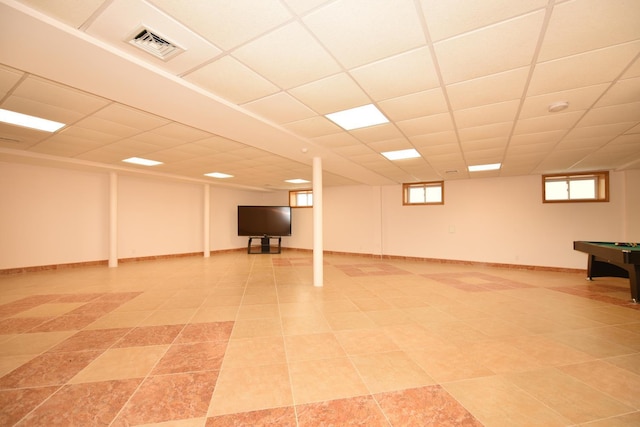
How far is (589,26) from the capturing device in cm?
194

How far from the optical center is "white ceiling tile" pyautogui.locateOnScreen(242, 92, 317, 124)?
123 inches

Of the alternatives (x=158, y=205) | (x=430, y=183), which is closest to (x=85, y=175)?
(x=158, y=205)

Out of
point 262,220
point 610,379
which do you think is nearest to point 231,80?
point 610,379

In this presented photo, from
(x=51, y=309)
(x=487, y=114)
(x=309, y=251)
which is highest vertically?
(x=487, y=114)

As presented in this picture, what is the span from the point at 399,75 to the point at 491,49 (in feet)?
2.55

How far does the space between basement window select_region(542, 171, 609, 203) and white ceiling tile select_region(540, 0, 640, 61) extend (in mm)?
6908

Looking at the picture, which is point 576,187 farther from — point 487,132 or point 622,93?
point 622,93

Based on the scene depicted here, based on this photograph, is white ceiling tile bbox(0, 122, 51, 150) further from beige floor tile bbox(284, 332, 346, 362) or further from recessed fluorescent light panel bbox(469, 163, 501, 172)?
recessed fluorescent light panel bbox(469, 163, 501, 172)

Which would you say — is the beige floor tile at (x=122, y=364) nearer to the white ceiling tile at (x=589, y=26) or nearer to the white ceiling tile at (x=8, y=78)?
the white ceiling tile at (x=8, y=78)

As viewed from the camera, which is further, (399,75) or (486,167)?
(486,167)

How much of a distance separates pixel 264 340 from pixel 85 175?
8350mm

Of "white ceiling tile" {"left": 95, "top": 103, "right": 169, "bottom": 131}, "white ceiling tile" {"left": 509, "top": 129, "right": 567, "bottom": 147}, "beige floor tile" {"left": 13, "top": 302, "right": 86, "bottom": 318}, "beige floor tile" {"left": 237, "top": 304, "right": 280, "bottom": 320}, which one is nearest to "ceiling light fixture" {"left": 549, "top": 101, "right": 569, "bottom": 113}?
"white ceiling tile" {"left": 509, "top": 129, "right": 567, "bottom": 147}

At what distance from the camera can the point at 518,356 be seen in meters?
2.68

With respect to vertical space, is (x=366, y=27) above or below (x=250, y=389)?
above
